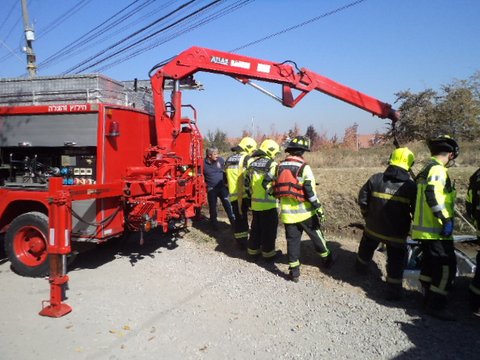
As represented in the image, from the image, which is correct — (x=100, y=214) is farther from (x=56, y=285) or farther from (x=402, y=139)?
(x=402, y=139)

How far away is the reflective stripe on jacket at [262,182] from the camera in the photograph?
5984mm

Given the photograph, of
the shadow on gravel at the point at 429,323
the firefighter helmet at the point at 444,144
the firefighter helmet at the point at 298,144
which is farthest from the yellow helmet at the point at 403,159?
the shadow on gravel at the point at 429,323

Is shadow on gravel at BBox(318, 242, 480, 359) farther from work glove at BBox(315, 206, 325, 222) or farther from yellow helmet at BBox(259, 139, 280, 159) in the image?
yellow helmet at BBox(259, 139, 280, 159)

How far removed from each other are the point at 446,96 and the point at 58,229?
14.9 m

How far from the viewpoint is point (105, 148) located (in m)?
5.63

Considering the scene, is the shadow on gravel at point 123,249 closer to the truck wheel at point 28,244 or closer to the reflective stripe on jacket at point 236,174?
the truck wheel at point 28,244

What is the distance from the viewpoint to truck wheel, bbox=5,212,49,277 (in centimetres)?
558

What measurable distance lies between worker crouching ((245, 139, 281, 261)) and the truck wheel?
10.1 ft

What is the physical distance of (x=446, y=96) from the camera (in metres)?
14.8

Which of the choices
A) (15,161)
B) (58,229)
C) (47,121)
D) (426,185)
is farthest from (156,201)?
(426,185)

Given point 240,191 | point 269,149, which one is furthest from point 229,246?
point 269,149

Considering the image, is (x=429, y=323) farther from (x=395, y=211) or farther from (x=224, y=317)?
(x=224, y=317)

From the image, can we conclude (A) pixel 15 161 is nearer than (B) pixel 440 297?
No

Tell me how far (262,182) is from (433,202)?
2.58 metres
